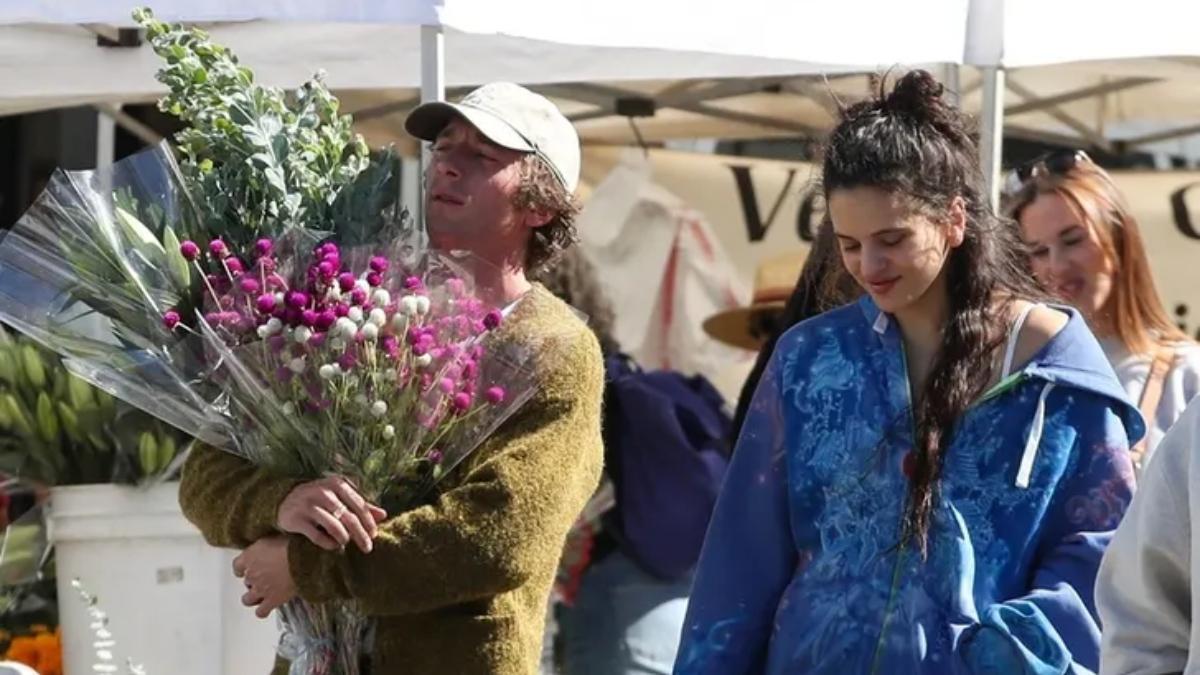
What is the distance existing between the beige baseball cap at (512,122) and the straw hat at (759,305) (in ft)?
11.2

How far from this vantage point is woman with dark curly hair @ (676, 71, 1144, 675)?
2.81 metres

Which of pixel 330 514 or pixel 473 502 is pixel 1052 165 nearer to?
pixel 473 502

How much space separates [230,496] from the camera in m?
3.09

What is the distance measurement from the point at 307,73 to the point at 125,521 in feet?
4.14

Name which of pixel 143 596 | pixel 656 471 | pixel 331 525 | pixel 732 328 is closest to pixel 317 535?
pixel 331 525

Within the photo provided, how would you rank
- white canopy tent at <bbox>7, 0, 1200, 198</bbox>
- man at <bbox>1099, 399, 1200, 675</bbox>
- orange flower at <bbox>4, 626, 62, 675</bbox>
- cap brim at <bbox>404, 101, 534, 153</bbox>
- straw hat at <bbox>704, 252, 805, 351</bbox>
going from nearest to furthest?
man at <bbox>1099, 399, 1200, 675</bbox>
cap brim at <bbox>404, 101, 534, 153</bbox>
white canopy tent at <bbox>7, 0, 1200, 198</bbox>
orange flower at <bbox>4, 626, 62, 675</bbox>
straw hat at <bbox>704, 252, 805, 351</bbox>

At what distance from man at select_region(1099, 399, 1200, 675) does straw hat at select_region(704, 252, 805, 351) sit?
4426 millimetres

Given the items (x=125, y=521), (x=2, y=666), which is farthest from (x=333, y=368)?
(x=125, y=521)

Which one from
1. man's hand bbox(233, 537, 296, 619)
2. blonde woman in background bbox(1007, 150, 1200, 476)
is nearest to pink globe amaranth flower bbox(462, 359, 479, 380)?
man's hand bbox(233, 537, 296, 619)

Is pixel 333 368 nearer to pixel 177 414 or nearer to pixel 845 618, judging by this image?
pixel 177 414

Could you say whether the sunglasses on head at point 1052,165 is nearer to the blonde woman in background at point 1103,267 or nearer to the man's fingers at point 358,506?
the blonde woman in background at point 1103,267

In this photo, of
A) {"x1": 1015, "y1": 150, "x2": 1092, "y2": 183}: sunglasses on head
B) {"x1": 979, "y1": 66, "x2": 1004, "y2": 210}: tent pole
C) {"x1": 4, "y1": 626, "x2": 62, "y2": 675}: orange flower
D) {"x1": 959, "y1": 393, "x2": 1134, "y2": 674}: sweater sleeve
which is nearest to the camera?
{"x1": 959, "y1": 393, "x2": 1134, "y2": 674}: sweater sleeve

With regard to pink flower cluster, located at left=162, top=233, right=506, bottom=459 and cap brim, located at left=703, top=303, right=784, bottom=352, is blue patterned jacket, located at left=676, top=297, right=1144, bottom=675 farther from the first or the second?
cap brim, located at left=703, top=303, right=784, bottom=352

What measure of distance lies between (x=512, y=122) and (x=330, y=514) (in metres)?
0.69
